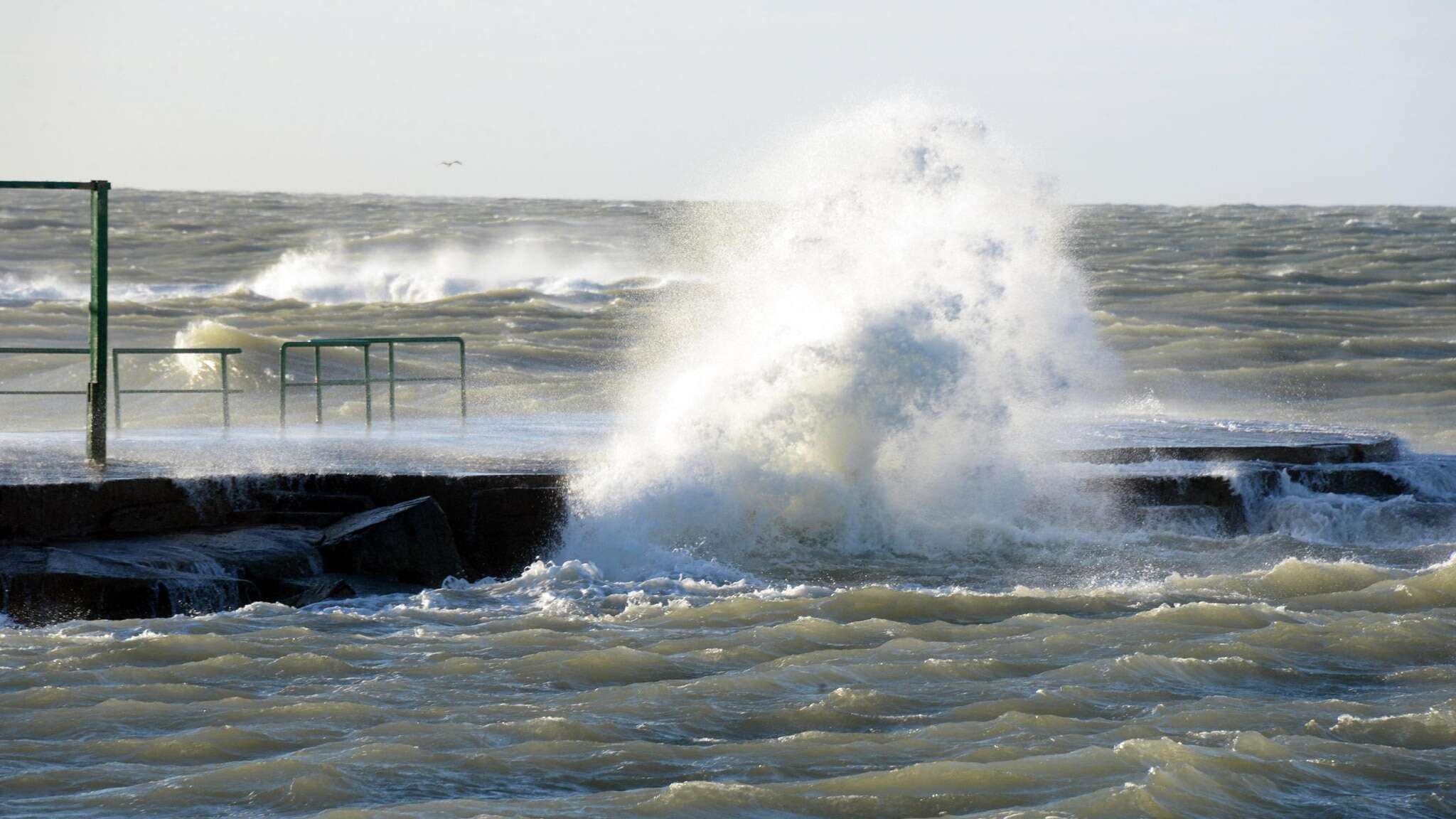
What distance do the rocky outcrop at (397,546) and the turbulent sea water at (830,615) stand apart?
0.32 metres

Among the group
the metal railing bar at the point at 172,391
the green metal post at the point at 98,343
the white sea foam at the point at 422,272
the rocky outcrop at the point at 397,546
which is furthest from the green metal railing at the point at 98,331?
the white sea foam at the point at 422,272

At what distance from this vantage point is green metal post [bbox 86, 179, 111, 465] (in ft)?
38.9

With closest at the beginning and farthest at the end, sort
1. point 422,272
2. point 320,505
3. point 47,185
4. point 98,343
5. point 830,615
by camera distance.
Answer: point 830,615 < point 47,185 < point 320,505 < point 98,343 < point 422,272

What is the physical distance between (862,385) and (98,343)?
5.63m

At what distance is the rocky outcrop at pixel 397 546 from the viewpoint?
10.7 metres

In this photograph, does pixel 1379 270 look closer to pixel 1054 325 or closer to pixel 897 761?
pixel 1054 325

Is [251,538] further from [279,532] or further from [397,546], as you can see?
[397,546]

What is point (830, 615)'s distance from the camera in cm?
959

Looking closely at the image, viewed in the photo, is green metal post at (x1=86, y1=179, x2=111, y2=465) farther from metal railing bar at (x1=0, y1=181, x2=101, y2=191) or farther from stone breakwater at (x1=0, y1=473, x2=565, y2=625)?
stone breakwater at (x1=0, y1=473, x2=565, y2=625)

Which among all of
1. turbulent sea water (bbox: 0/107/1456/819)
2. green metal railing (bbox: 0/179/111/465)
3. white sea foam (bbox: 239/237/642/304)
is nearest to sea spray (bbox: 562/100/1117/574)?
turbulent sea water (bbox: 0/107/1456/819)

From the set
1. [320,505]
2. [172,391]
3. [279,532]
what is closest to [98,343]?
[320,505]

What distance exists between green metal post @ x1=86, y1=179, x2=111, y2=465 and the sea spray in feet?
11.1

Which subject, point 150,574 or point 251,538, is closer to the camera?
point 150,574

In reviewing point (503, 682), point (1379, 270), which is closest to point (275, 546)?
point (503, 682)
